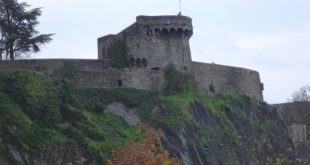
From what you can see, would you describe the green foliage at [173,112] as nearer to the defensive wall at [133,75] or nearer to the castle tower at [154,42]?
the defensive wall at [133,75]

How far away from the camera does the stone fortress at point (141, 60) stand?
203ft

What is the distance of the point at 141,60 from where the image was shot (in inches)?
2618

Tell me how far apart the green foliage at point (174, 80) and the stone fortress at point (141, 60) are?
0.41 metres

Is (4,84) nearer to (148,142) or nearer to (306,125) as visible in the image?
(148,142)

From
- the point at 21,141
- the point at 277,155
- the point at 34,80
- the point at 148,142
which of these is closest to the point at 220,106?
the point at 277,155

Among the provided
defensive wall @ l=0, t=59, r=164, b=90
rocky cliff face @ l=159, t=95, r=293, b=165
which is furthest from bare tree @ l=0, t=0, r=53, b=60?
rocky cliff face @ l=159, t=95, r=293, b=165

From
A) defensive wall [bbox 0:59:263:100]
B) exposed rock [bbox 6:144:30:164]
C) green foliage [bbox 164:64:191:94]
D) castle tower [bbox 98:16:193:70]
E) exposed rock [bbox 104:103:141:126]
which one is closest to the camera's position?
exposed rock [bbox 6:144:30:164]

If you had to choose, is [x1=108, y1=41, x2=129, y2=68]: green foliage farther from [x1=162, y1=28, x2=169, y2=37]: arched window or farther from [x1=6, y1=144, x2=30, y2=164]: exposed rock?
[x1=6, y1=144, x2=30, y2=164]: exposed rock

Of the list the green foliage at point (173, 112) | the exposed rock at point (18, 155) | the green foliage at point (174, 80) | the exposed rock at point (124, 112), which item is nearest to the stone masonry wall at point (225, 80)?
the green foliage at point (174, 80)

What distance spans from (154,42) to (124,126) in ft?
31.9

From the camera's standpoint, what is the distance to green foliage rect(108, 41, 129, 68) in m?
65.1

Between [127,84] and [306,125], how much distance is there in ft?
118

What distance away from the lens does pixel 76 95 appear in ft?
194

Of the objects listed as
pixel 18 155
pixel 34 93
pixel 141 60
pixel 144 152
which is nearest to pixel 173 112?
pixel 141 60
